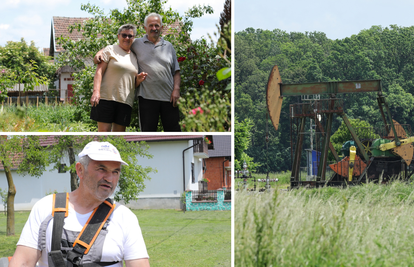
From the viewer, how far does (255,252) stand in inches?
158

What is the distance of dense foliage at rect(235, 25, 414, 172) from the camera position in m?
45.3

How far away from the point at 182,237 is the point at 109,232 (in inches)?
130

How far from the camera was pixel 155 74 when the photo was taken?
4.05 meters

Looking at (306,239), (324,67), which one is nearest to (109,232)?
(306,239)

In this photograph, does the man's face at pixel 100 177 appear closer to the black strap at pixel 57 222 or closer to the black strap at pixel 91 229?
the black strap at pixel 91 229

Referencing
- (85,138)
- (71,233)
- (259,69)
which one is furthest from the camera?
(259,69)

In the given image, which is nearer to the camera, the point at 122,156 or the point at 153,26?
the point at 153,26

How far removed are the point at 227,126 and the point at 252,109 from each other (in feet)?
130

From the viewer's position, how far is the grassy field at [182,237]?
4879 mm

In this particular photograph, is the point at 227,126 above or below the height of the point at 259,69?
below

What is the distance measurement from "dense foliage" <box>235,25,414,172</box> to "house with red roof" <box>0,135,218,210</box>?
36.4 meters

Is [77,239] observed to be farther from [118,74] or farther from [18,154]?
[18,154]

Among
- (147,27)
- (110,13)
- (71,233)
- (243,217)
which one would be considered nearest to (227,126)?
(243,217)

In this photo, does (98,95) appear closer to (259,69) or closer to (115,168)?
(115,168)
